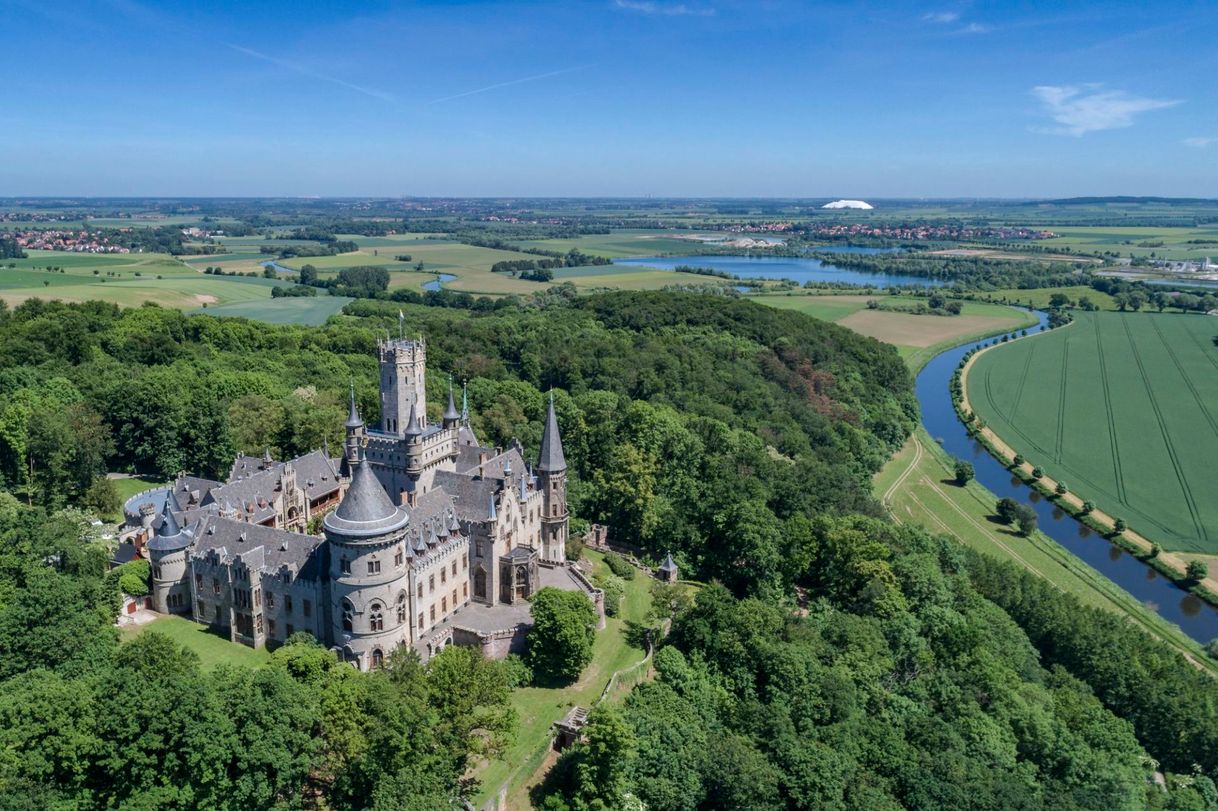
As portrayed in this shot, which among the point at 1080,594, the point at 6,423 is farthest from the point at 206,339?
the point at 1080,594

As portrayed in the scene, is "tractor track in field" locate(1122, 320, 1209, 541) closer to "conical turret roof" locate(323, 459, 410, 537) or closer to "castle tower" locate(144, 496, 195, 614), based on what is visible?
"conical turret roof" locate(323, 459, 410, 537)

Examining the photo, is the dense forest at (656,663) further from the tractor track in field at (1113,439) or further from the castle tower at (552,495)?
the tractor track in field at (1113,439)

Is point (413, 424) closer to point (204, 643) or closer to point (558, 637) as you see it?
point (204, 643)

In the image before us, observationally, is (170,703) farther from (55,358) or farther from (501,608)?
(55,358)

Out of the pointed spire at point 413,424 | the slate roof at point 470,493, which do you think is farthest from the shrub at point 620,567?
the pointed spire at point 413,424

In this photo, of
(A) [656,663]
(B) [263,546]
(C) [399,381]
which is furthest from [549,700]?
(C) [399,381]

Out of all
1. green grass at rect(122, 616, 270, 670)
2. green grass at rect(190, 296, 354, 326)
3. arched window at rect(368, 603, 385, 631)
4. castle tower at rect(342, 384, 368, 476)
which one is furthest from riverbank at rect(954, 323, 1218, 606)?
green grass at rect(190, 296, 354, 326)

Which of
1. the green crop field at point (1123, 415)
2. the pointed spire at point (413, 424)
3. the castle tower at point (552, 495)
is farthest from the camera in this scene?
the green crop field at point (1123, 415)
